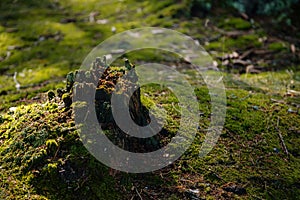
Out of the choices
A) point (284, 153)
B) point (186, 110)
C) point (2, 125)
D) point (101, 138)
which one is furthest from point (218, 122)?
point (2, 125)

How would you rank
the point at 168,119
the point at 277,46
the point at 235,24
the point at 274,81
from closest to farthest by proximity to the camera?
the point at 168,119
the point at 274,81
the point at 277,46
the point at 235,24

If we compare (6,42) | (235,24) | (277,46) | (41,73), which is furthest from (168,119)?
(6,42)

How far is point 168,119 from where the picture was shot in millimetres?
5949

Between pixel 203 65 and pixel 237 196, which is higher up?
pixel 203 65

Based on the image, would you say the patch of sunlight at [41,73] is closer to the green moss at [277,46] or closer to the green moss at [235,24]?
the green moss at [235,24]

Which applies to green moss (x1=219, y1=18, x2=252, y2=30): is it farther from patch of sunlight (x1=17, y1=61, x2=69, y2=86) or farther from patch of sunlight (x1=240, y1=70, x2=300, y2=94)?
patch of sunlight (x1=17, y1=61, x2=69, y2=86)

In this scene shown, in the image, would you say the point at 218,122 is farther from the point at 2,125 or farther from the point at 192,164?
the point at 2,125

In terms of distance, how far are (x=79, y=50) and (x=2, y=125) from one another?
17.3ft

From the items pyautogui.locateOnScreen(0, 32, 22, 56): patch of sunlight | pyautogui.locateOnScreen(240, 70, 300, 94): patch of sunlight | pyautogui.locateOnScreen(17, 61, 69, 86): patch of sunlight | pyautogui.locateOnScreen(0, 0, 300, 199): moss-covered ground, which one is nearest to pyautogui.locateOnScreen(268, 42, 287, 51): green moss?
pyautogui.locateOnScreen(0, 0, 300, 199): moss-covered ground

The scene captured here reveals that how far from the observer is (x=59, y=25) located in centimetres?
1224

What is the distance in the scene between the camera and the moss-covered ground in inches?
189

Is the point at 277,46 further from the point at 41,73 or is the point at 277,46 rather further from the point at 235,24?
the point at 41,73

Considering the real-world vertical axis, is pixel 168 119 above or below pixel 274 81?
above

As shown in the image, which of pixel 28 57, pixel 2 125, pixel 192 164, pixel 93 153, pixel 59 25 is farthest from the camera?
pixel 59 25
